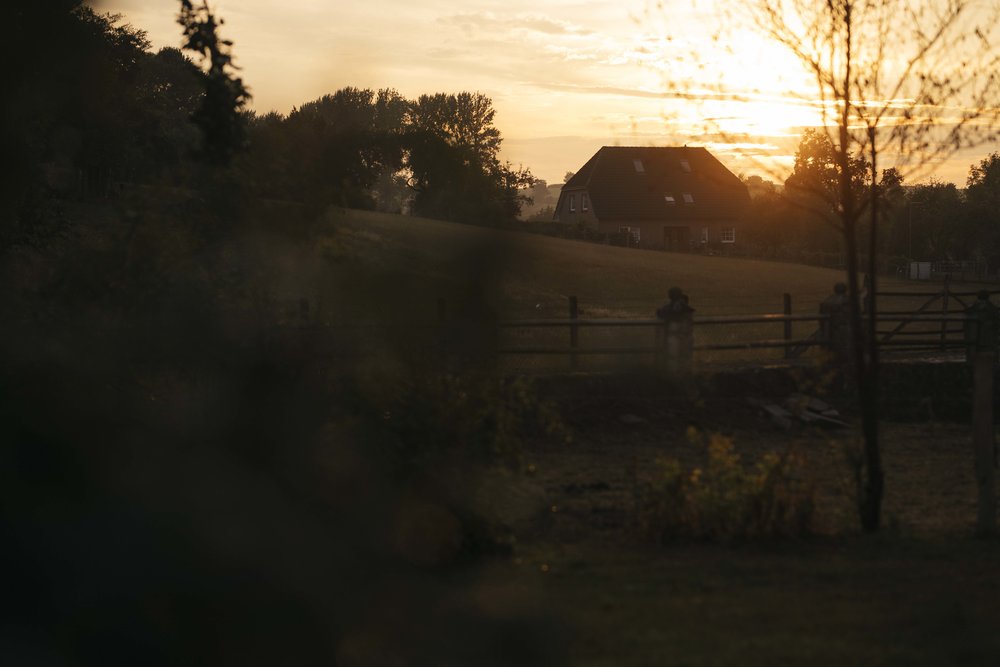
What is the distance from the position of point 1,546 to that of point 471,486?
3.42m

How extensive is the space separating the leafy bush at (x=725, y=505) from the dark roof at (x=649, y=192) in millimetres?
65595

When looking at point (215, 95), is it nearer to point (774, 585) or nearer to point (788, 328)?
point (774, 585)

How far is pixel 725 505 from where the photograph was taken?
8969mm

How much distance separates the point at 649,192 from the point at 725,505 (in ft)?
224

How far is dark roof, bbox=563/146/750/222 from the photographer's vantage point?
7469 centimetres

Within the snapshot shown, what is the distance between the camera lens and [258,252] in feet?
30.4

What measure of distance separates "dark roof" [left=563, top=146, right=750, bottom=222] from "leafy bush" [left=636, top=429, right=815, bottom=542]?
6559 cm

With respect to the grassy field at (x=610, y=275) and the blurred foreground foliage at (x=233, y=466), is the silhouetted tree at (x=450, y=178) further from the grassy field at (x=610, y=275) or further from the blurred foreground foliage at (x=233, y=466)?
the blurred foreground foliage at (x=233, y=466)

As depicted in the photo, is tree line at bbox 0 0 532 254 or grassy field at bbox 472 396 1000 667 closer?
grassy field at bbox 472 396 1000 667

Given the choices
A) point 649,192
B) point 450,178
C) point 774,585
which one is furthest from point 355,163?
point 649,192

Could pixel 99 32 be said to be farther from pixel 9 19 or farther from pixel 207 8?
pixel 207 8

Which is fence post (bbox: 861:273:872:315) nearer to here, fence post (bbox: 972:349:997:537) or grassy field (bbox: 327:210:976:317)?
fence post (bbox: 972:349:997:537)

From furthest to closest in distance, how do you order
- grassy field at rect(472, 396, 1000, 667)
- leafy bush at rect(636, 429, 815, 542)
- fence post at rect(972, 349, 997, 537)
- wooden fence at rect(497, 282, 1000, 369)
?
wooden fence at rect(497, 282, 1000, 369)
fence post at rect(972, 349, 997, 537)
leafy bush at rect(636, 429, 815, 542)
grassy field at rect(472, 396, 1000, 667)

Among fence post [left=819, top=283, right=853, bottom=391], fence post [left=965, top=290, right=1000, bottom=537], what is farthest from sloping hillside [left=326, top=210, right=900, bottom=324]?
fence post [left=965, top=290, right=1000, bottom=537]
